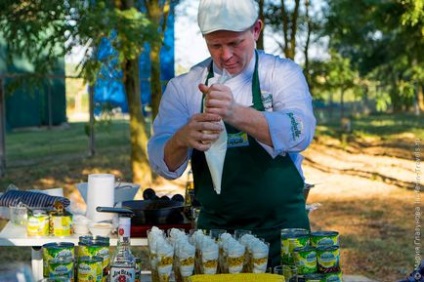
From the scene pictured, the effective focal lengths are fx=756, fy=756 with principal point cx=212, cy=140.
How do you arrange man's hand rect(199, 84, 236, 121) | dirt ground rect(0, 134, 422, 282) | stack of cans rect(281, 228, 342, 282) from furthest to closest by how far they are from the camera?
1. dirt ground rect(0, 134, 422, 282)
2. stack of cans rect(281, 228, 342, 282)
3. man's hand rect(199, 84, 236, 121)

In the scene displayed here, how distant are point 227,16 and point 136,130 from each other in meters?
8.63

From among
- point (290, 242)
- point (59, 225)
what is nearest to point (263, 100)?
point (290, 242)

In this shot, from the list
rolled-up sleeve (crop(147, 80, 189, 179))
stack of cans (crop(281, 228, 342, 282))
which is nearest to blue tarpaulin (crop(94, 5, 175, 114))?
rolled-up sleeve (crop(147, 80, 189, 179))

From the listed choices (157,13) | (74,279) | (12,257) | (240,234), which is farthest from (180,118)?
(157,13)

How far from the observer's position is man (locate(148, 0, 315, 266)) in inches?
95.8

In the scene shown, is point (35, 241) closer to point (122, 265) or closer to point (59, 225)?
point (59, 225)

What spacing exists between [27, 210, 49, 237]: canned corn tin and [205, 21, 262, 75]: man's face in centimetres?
147

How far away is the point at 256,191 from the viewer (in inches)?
105

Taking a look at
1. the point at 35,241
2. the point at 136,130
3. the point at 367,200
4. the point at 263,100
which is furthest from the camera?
the point at 136,130

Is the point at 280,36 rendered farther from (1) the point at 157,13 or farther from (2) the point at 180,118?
(2) the point at 180,118

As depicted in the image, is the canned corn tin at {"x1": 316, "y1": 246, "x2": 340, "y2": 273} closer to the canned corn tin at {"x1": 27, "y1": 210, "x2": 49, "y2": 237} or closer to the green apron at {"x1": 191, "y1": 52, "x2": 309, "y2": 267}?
→ the green apron at {"x1": 191, "y1": 52, "x2": 309, "y2": 267}

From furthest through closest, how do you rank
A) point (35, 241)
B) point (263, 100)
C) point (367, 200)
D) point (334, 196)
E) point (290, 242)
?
point (334, 196) → point (367, 200) → point (35, 241) → point (263, 100) → point (290, 242)

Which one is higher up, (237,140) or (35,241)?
(237,140)

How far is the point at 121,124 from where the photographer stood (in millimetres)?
26344
